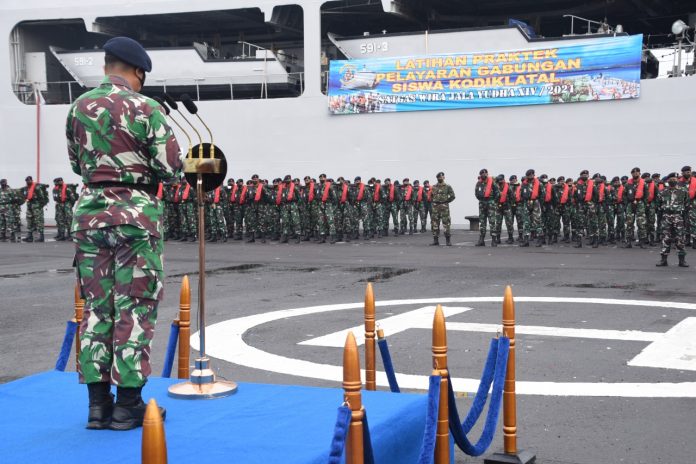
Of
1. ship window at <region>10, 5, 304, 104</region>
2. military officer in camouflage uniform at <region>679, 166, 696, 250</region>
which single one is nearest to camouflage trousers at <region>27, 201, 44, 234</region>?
ship window at <region>10, 5, 304, 104</region>

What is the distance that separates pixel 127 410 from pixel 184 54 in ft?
91.3

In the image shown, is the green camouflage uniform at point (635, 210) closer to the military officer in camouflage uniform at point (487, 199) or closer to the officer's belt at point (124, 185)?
the military officer in camouflage uniform at point (487, 199)

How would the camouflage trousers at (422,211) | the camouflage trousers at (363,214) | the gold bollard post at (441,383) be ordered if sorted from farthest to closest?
the camouflage trousers at (422,211) → the camouflage trousers at (363,214) → the gold bollard post at (441,383)

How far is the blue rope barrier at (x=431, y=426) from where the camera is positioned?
326 centimetres

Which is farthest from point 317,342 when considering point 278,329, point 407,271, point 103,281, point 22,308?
point 407,271

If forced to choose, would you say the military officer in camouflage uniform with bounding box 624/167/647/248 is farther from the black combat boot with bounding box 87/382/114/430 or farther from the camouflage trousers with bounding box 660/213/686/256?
the black combat boot with bounding box 87/382/114/430

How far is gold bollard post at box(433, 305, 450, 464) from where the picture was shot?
137 inches

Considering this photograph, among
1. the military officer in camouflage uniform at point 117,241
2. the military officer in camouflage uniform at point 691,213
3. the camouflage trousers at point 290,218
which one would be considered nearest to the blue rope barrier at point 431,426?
the military officer in camouflage uniform at point 117,241

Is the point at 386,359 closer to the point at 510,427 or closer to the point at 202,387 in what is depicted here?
the point at 510,427

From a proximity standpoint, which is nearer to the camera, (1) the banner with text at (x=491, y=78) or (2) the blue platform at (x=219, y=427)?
(2) the blue platform at (x=219, y=427)

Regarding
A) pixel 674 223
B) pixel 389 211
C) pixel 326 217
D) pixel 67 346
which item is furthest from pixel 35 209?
pixel 67 346

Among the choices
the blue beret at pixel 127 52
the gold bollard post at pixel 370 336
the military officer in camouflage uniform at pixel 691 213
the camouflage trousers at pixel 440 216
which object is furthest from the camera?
the camouflage trousers at pixel 440 216

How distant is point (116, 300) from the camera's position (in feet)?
11.9

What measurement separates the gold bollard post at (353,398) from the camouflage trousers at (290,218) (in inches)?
790
